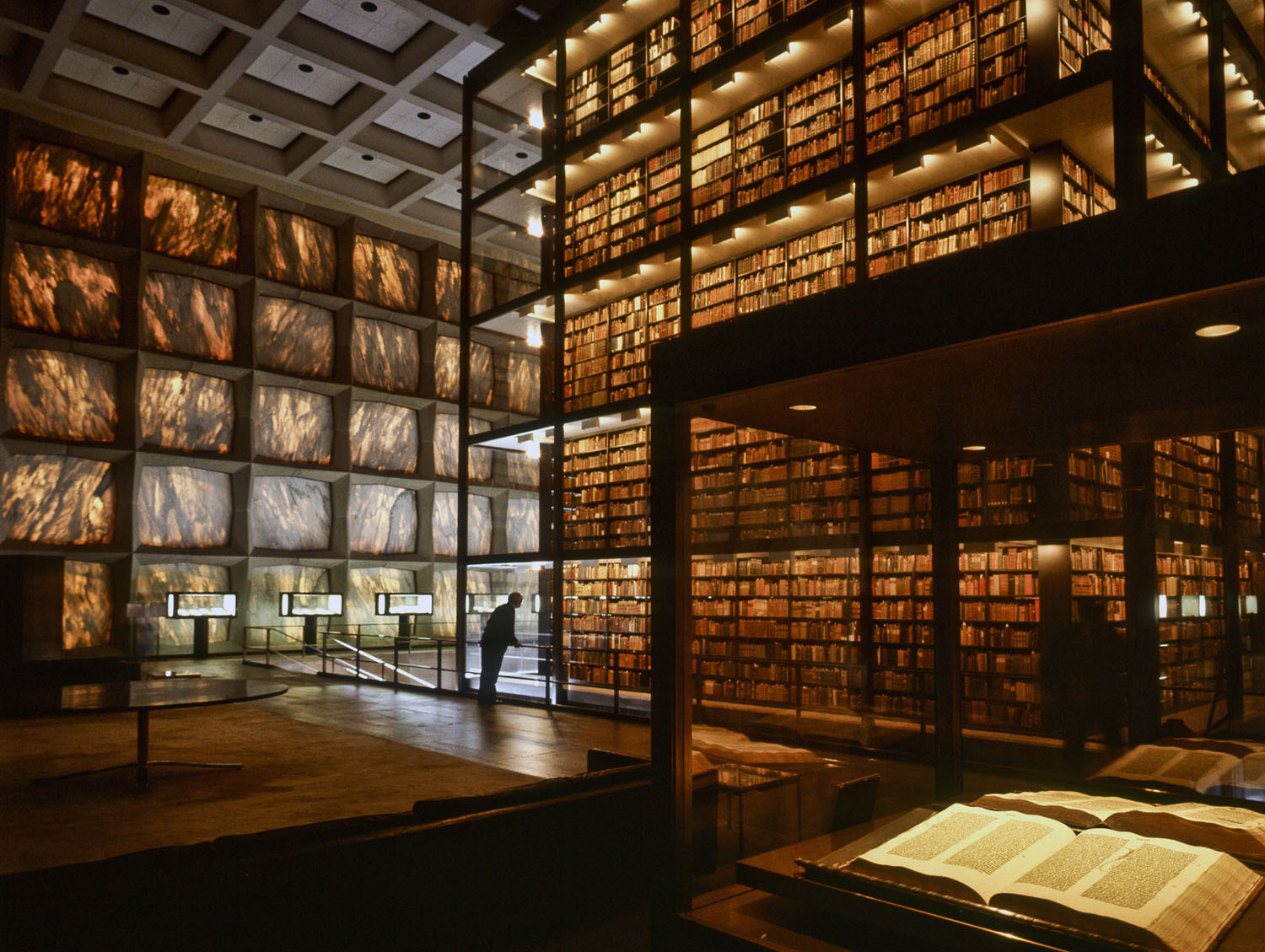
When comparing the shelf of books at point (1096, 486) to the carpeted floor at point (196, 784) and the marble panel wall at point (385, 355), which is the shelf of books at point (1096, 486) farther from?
the marble panel wall at point (385, 355)

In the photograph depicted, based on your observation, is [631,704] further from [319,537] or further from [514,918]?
[319,537]

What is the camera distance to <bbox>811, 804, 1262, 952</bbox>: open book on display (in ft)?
4.57

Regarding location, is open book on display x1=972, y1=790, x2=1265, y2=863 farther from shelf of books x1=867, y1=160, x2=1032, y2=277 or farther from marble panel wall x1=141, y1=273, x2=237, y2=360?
marble panel wall x1=141, y1=273, x2=237, y2=360

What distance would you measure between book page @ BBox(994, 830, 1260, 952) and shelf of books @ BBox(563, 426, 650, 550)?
730 centimetres

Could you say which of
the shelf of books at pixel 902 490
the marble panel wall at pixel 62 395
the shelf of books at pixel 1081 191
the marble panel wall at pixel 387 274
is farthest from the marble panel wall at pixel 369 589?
the shelf of books at pixel 902 490

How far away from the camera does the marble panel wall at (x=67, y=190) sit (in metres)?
14.1

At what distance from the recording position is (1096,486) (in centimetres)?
437

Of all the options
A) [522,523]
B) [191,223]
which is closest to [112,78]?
[191,223]

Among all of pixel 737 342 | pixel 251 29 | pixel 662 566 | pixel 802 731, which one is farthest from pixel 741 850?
pixel 251 29

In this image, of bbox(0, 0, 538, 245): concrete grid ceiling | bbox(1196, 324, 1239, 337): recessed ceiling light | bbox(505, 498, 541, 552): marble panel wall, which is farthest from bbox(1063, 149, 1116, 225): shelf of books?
bbox(505, 498, 541, 552): marble panel wall

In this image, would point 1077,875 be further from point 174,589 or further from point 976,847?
point 174,589

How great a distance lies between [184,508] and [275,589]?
2227mm

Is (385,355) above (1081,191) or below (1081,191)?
above

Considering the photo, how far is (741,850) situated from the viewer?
2145 mm
